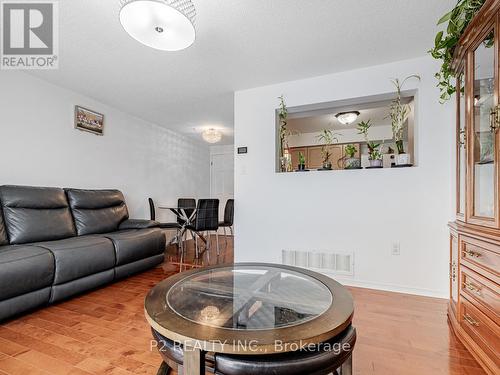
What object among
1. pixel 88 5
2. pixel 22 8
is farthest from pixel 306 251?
pixel 22 8

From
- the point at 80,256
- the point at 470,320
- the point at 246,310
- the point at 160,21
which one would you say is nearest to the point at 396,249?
the point at 470,320

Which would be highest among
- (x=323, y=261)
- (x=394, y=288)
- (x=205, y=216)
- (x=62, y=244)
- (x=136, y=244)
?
(x=205, y=216)

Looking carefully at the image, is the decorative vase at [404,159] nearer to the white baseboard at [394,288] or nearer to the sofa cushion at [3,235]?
the white baseboard at [394,288]

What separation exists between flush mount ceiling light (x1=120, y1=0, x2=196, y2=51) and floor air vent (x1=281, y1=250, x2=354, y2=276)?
233 centimetres

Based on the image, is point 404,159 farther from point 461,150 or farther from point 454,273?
point 454,273

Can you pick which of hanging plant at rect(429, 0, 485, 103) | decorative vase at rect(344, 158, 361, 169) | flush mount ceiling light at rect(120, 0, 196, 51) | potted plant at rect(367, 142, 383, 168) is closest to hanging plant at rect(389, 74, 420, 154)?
potted plant at rect(367, 142, 383, 168)

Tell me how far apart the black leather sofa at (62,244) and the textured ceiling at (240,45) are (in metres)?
1.47

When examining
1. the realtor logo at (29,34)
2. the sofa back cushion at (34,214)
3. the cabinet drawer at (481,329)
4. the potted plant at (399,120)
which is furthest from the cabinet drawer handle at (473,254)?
the sofa back cushion at (34,214)

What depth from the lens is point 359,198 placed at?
2.62 meters

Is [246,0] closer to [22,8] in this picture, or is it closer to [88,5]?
[88,5]

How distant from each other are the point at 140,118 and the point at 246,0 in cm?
328

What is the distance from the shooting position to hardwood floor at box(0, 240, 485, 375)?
4.40ft

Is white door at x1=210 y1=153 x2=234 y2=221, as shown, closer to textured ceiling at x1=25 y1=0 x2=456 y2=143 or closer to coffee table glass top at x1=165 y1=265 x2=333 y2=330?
textured ceiling at x1=25 y1=0 x2=456 y2=143

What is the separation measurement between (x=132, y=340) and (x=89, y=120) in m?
3.07
